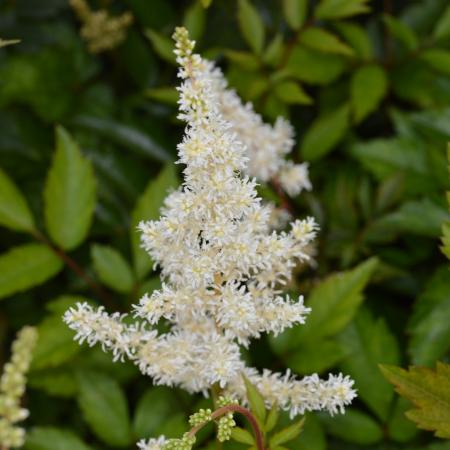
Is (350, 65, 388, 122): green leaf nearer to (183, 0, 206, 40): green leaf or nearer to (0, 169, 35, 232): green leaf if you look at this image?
(183, 0, 206, 40): green leaf

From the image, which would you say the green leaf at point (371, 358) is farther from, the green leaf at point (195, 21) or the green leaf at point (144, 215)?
the green leaf at point (195, 21)

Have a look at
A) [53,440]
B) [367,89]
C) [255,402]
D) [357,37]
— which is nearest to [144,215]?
[53,440]

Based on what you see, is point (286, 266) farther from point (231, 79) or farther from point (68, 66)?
point (68, 66)

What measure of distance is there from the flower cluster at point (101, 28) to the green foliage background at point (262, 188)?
12 centimetres

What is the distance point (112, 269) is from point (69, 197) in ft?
0.75

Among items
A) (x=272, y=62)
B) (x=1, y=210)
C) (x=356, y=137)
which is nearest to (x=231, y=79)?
(x=272, y=62)

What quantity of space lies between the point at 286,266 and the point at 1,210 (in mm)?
909

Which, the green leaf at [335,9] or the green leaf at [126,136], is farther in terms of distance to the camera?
the green leaf at [126,136]

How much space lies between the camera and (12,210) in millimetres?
2029

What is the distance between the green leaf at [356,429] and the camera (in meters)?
1.80

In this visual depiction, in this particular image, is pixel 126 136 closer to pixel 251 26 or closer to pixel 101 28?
pixel 101 28

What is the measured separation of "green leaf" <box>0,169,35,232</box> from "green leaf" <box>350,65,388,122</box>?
102cm

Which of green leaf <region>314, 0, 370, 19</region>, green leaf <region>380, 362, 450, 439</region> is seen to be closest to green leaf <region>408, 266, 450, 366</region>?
green leaf <region>380, 362, 450, 439</region>

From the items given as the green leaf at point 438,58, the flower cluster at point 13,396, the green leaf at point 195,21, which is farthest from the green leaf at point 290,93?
the flower cluster at point 13,396
